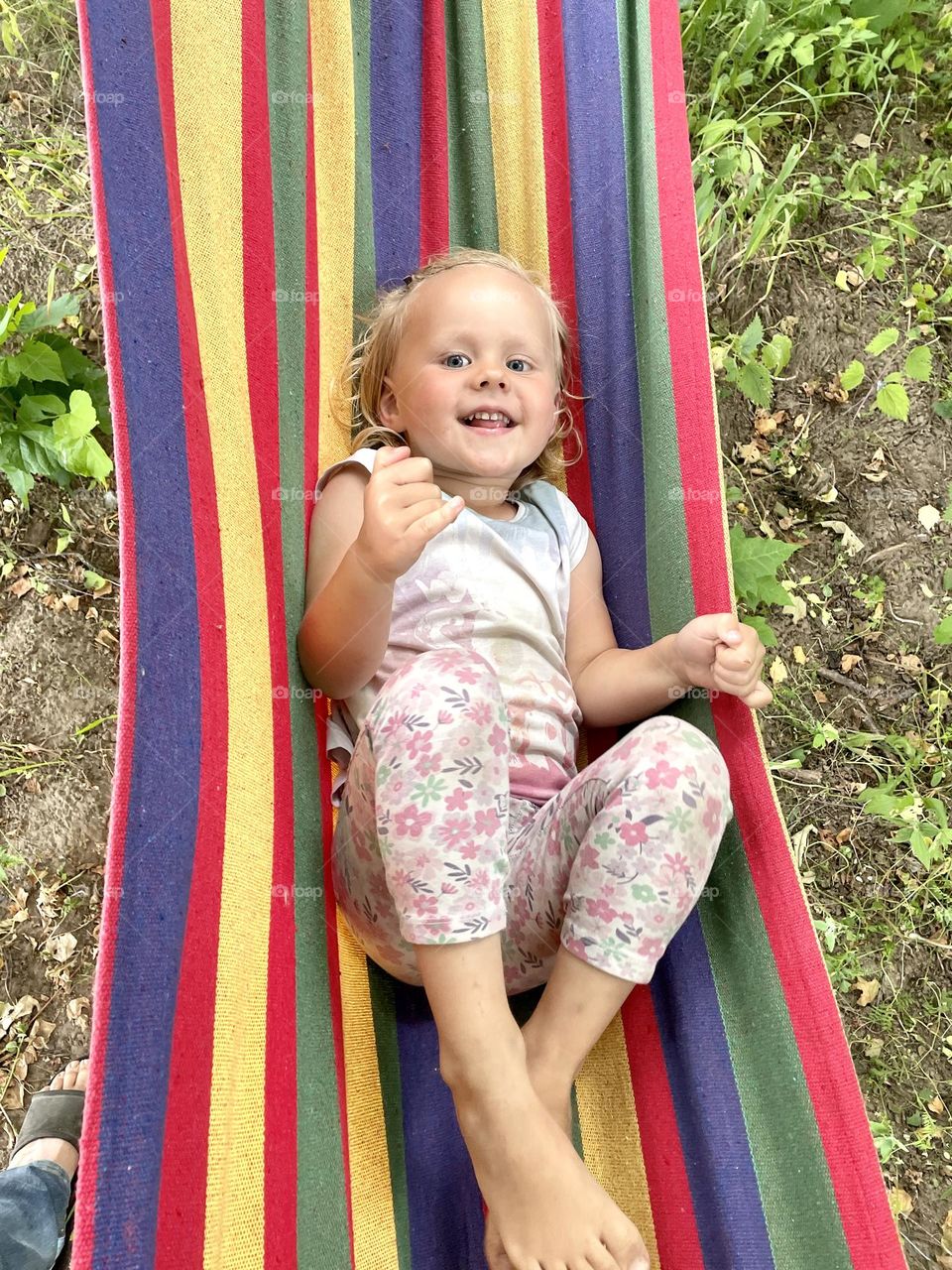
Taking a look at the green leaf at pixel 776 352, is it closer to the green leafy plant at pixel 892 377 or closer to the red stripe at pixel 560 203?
the green leafy plant at pixel 892 377

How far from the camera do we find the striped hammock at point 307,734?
36.7 inches

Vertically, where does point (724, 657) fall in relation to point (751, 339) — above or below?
below

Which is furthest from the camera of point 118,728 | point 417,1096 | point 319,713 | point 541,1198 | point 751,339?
point 751,339

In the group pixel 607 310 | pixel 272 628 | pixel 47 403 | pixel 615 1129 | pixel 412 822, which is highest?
pixel 607 310

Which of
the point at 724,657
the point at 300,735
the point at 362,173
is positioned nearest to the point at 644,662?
the point at 724,657

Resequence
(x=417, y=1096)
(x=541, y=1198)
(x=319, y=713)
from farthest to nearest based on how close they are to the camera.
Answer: (x=319, y=713) < (x=417, y=1096) < (x=541, y=1198)

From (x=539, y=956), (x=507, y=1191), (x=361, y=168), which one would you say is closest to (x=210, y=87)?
(x=361, y=168)

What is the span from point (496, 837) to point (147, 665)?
426 mm

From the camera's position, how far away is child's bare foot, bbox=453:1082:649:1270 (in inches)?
41.3

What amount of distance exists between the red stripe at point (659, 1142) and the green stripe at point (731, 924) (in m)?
0.10

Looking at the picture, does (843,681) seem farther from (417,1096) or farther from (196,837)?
(196,837)

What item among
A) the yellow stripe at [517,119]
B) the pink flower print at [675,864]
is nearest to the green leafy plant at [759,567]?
the yellow stripe at [517,119]

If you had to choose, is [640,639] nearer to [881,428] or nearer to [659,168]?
[659,168]

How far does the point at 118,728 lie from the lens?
0.91 metres
